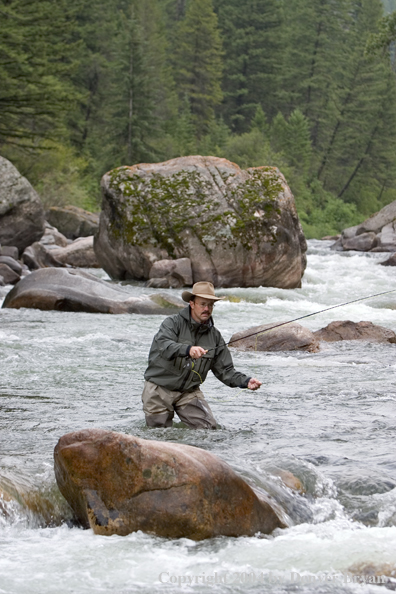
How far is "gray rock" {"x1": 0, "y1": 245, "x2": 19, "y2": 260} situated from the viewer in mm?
20266

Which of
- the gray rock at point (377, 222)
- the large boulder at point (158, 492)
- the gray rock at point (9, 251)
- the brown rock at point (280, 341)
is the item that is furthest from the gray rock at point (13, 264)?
the gray rock at point (377, 222)

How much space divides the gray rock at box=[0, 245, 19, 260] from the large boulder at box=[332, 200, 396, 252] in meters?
14.4

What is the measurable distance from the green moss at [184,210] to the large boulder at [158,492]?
12.5m

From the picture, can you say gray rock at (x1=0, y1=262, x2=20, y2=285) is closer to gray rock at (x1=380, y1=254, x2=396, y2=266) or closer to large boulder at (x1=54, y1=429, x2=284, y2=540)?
gray rock at (x1=380, y1=254, x2=396, y2=266)

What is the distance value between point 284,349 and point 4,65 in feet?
67.0

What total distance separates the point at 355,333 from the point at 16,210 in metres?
11.7

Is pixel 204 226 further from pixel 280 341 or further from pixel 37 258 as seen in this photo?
pixel 280 341

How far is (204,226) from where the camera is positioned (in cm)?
1714

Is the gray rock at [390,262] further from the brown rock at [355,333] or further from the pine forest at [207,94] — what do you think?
the pine forest at [207,94]

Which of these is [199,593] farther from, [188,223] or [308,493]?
[188,223]

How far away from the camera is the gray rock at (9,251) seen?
2027 centimetres

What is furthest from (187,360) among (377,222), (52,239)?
(377,222)

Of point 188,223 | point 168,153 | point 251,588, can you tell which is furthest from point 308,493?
point 168,153

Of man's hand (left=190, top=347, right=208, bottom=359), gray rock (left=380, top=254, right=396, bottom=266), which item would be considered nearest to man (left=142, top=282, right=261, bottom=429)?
man's hand (left=190, top=347, right=208, bottom=359)
